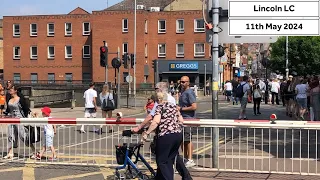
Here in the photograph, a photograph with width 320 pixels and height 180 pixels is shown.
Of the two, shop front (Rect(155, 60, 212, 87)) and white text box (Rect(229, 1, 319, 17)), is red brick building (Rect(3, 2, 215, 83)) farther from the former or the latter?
white text box (Rect(229, 1, 319, 17))

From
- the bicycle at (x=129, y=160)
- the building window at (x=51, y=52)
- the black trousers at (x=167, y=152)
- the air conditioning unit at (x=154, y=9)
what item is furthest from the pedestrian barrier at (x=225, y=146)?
the air conditioning unit at (x=154, y=9)

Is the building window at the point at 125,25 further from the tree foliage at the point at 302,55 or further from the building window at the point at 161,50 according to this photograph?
the tree foliage at the point at 302,55

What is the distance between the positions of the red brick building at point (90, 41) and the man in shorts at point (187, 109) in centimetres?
4712

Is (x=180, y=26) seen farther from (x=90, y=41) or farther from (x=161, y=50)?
(x=90, y=41)

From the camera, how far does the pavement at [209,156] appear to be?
8.37 metres

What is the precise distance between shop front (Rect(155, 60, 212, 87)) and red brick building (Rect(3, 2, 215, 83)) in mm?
656

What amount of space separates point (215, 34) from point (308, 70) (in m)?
58.5

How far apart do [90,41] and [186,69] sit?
41.7ft

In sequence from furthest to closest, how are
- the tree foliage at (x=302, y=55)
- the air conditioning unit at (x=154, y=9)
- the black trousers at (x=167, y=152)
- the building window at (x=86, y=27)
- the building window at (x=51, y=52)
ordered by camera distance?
the tree foliage at (x=302, y=55) < the air conditioning unit at (x=154, y=9) < the building window at (x=51, y=52) < the building window at (x=86, y=27) < the black trousers at (x=167, y=152)

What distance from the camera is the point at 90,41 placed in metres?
60.6

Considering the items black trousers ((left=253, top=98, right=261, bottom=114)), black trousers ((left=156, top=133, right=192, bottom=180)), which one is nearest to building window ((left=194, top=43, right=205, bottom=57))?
black trousers ((left=253, top=98, right=261, bottom=114))

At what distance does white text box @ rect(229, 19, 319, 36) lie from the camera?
8.44m

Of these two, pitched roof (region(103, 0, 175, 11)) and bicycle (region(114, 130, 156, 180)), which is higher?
pitched roof (region(103, 0, 175, 11))

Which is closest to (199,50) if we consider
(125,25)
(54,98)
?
(125,25)
